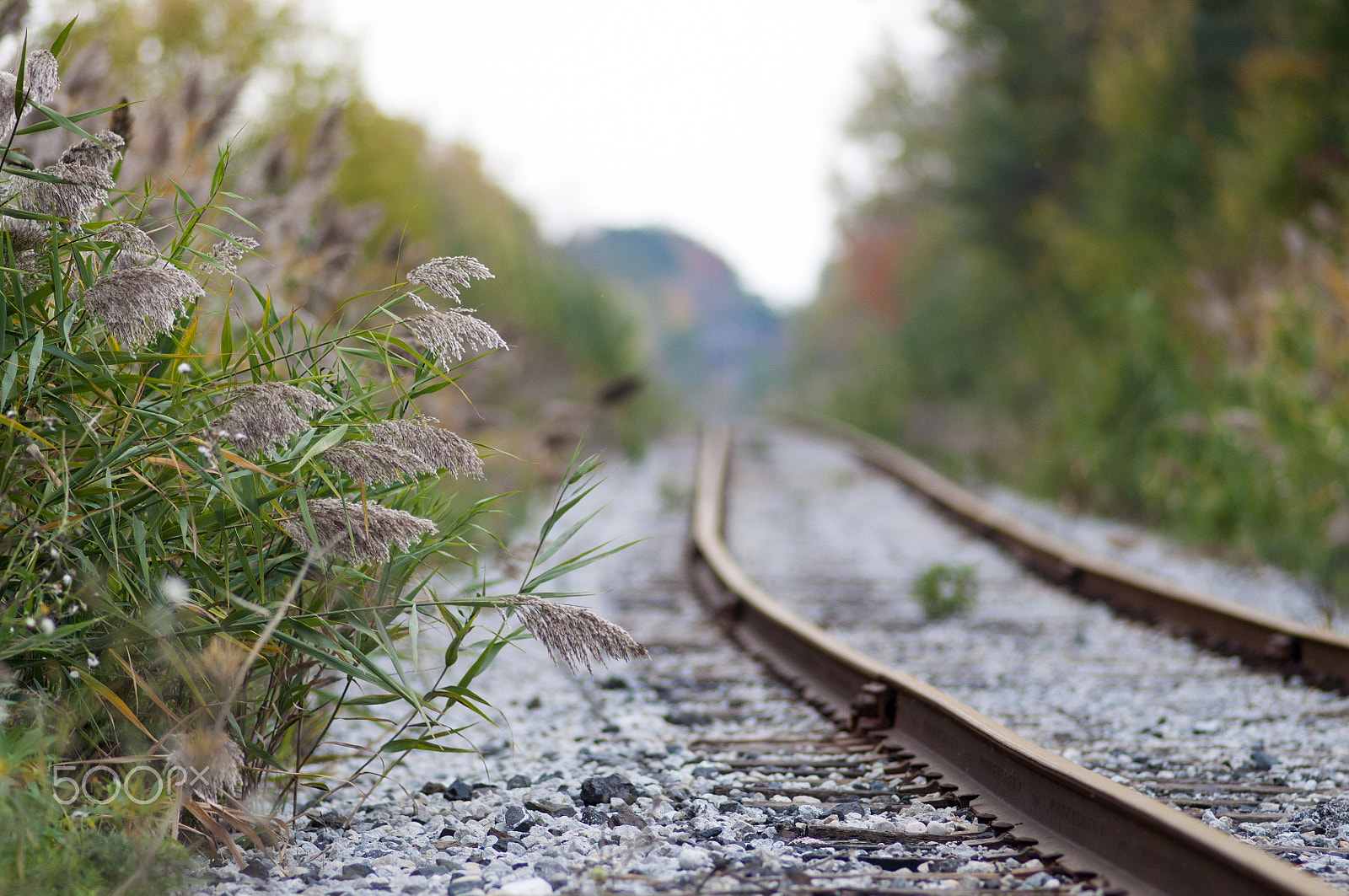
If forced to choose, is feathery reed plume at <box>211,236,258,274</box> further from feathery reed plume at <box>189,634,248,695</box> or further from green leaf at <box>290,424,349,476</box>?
feathery reed plume at <box>189,634,248,695</box>

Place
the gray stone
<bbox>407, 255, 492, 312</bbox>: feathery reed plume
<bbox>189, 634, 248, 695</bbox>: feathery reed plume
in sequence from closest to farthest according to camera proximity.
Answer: <bbox>189, 634, 248, 695</bbox>: feathery reed plume < <bbox>407, 255, 492, 312</bbox>: feathery reed plume < the gray stone

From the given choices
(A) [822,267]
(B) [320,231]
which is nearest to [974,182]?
(B) [320,231]

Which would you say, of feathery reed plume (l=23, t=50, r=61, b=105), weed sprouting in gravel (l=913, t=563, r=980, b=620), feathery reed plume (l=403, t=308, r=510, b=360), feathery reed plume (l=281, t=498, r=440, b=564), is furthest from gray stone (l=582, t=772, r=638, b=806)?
weed sprouting in gravel (l=913, t=563, r=980, b=620)

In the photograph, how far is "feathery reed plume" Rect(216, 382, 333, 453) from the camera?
6.89ft

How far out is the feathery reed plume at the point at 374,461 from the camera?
85.1 inches

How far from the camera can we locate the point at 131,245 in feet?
7.74

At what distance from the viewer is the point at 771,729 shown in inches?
138

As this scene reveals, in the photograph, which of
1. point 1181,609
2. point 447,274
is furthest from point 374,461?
point 1181,609

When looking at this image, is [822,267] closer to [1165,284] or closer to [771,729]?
[1165,284]

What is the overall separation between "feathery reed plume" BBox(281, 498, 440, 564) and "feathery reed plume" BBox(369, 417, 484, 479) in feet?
0.42

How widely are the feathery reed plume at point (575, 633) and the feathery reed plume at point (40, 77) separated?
4.64ft

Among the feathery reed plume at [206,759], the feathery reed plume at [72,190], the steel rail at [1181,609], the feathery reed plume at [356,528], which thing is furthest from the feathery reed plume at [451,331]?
the steel rail at [1181,609]

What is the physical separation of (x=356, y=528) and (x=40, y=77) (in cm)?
111

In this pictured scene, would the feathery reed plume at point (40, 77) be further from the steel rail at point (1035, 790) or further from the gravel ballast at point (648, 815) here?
the steel rail at point (1035, 790)
